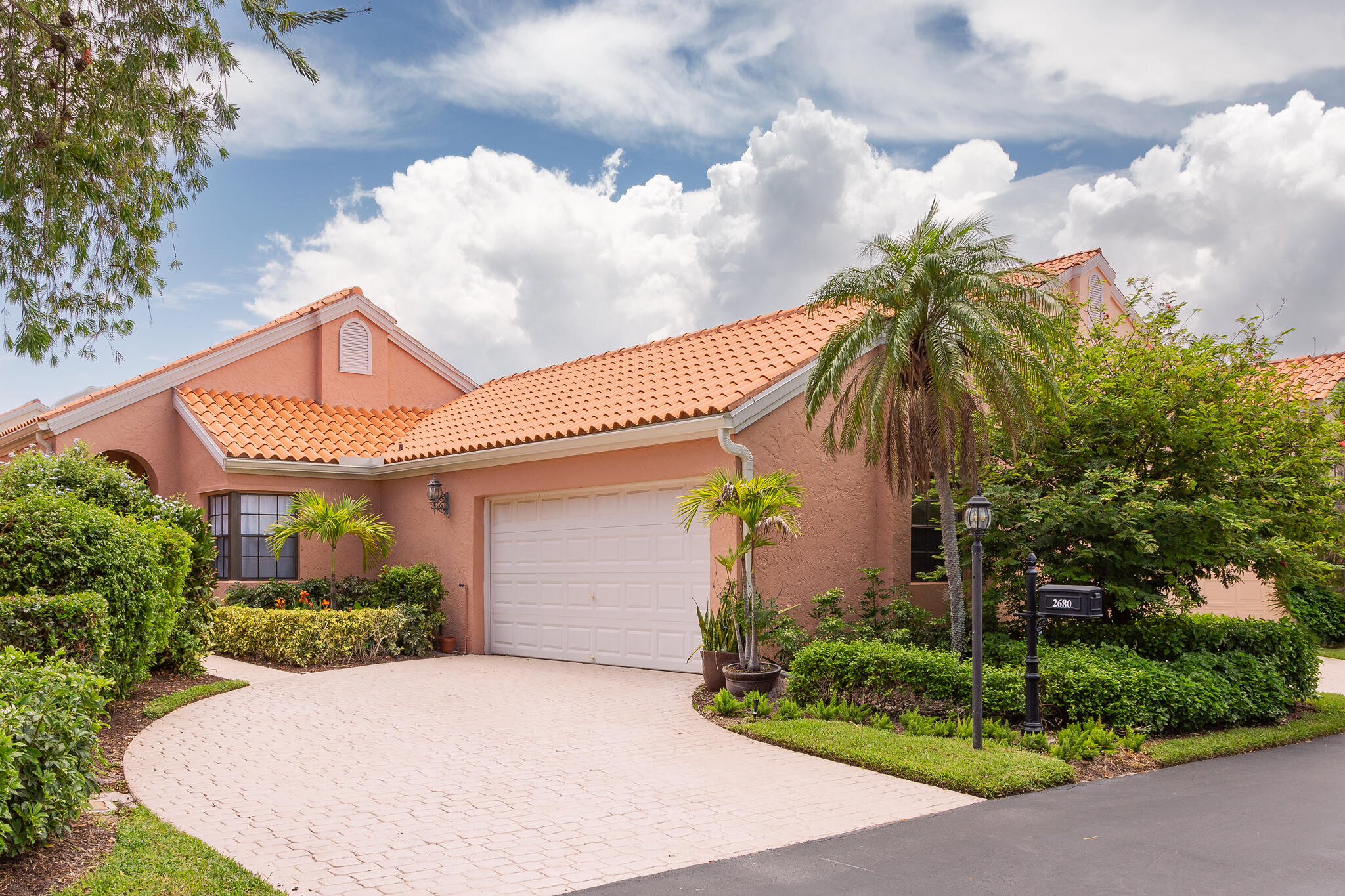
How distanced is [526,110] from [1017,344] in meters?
8.06

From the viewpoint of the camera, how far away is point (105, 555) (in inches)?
336

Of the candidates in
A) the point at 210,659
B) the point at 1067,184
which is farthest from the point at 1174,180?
the point at 210,659

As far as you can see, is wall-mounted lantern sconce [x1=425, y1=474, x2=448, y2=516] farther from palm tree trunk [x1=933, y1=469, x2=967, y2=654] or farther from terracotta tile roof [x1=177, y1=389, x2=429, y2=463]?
palm tree trunk [x1=933, y1=469, x2=967, y2=654]

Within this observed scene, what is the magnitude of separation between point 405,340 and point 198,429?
15.7ft

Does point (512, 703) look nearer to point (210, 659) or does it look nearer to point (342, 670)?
point (342, 670)

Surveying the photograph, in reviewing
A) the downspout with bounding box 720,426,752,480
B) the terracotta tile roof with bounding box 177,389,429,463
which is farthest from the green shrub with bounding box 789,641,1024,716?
the terracotta tile roof with bounding box 177,389,429,463

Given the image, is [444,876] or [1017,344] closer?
[444,876]

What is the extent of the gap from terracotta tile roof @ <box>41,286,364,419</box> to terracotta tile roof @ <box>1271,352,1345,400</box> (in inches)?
715

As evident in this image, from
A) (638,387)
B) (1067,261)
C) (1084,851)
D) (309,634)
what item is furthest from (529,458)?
(1084,851)

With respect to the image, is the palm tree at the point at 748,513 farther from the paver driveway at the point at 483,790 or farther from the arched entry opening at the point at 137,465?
the arched entry opening at the point at 137,465

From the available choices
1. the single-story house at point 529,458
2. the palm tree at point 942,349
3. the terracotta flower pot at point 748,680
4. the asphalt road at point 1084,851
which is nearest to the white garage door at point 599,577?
the single-story house at point 529,458

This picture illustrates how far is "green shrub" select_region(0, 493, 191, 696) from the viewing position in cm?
812

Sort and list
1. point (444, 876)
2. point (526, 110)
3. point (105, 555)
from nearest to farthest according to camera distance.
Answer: point (444, 876), point (105, 555), point (526, 110)

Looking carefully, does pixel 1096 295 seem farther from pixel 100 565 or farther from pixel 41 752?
pixel 41 752
